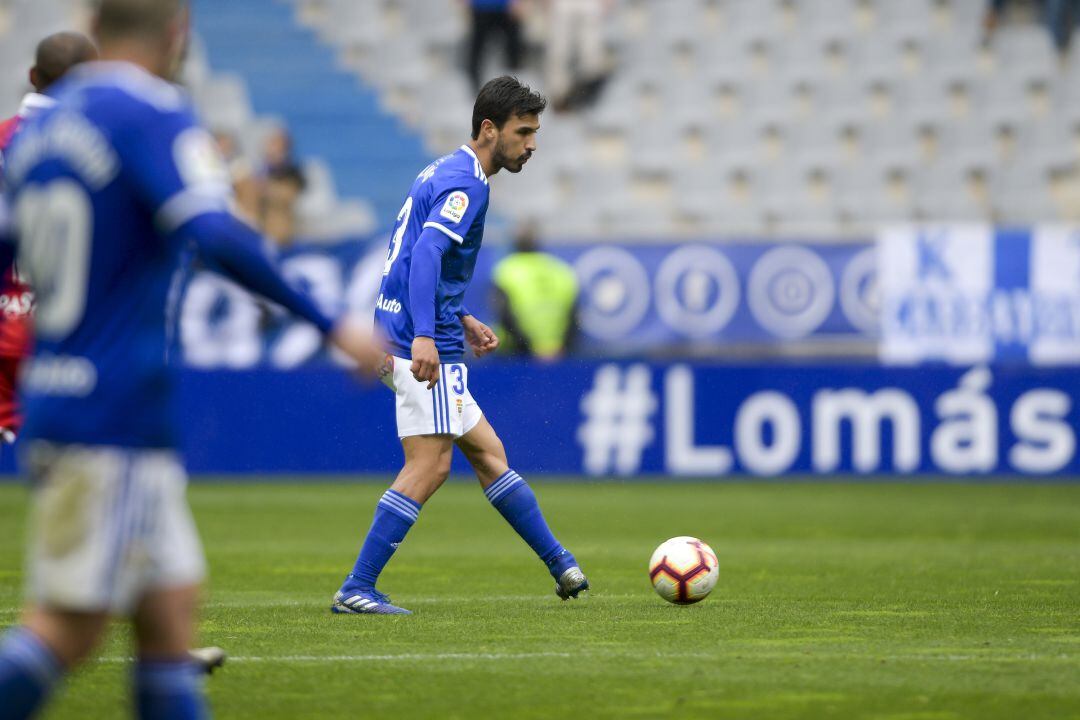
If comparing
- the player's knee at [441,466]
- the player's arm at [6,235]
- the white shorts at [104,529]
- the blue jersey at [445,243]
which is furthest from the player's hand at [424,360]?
the white shorts at [104,529]

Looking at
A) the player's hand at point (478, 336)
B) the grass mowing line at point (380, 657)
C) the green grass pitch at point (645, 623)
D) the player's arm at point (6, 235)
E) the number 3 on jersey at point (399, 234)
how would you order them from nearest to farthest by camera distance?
the player's arm at point (6, 235) → the green grass pitch at point (645, 623) → the grass mowing line at point (380, 657) → the number 3 on jersey at point (399, 234) → the player's hand at point (478, 336)

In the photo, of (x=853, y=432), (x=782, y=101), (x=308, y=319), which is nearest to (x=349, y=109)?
(x=782, y=101)

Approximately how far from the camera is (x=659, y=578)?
727 cm

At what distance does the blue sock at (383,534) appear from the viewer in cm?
695

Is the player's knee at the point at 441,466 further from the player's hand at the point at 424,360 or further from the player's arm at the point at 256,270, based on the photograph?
the player's arm at the point at 256,270

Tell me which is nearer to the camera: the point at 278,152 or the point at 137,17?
the point at 137,17

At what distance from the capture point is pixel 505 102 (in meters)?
7.17

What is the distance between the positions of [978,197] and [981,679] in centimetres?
1457

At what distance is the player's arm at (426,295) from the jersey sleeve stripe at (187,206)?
128 inches

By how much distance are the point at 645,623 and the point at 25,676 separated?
3.72m

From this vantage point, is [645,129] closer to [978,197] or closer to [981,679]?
[978,197]

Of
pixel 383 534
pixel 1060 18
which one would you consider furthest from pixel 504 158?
pixel 1060 18

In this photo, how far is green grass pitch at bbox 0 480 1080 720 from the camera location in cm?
502

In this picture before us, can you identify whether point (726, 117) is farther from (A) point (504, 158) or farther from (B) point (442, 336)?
(B) point (442, 336)
